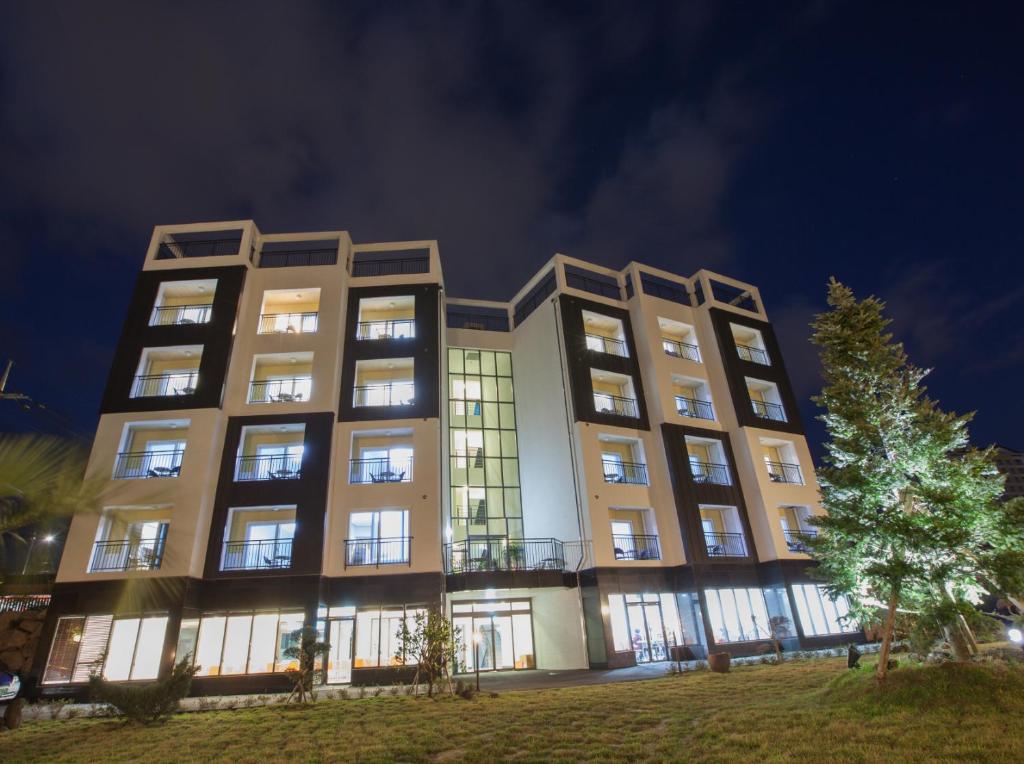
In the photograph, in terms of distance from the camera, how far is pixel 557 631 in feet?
78.1

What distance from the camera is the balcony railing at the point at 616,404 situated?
93.7 feet

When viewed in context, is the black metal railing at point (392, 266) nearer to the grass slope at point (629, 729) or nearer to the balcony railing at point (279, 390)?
the balcony railing at point (279, 390)

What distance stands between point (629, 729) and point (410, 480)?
14201 mm

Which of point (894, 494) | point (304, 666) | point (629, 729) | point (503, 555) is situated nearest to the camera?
point (629, 729)

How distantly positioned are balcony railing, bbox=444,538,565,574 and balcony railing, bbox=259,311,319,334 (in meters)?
12.0

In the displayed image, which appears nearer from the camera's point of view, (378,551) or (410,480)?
(378,551)

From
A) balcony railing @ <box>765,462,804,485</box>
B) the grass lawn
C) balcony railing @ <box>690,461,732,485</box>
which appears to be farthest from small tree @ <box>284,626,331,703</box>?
balcony railing @ <box>765,462,804,485</box>

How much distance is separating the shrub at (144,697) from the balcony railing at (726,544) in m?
20.8

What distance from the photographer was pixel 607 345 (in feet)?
101

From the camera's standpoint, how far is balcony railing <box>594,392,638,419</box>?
1125 inches

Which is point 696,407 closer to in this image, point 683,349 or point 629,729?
point 683,349

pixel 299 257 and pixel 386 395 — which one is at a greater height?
pixel 299 257

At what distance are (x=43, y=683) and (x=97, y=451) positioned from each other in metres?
8.20

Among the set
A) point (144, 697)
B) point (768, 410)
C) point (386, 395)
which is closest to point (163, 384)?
point (386, 395)
